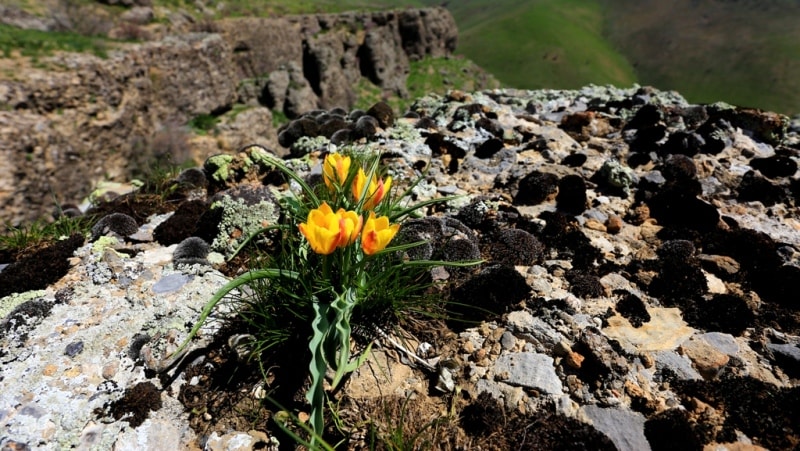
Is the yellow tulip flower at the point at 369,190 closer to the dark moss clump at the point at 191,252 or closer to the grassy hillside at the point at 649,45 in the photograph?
the dark moss clump at the point at 191,252

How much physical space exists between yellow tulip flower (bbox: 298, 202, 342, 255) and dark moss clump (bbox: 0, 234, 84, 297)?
11.0ft

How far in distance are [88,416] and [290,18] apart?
159ft

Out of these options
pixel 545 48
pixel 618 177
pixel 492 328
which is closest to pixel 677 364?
pixel 492 328

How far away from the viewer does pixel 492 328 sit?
129 inches

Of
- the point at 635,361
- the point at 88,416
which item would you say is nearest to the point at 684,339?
the point at 635,361

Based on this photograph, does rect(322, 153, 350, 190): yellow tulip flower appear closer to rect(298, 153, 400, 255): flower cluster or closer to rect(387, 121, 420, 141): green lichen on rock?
rect(298, 153, 400, 255): flower cluster

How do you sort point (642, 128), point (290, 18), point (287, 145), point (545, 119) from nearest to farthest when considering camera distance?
1. point (642, 128)
2. point (287, 145)
3. point (545, 119)
4. point (290, 18)

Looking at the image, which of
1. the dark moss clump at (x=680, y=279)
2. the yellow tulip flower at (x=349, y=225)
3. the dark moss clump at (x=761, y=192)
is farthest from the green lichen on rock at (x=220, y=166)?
the dark moss clump at (x=761, y=192)

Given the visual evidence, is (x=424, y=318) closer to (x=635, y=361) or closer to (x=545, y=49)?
(x=635, y=361)

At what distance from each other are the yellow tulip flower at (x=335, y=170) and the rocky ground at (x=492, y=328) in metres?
1.19

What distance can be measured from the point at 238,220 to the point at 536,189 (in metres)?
3.62

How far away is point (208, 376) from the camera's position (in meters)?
2.91

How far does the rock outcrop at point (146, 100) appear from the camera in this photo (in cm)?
1291

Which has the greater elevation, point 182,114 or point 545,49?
point 182,114
